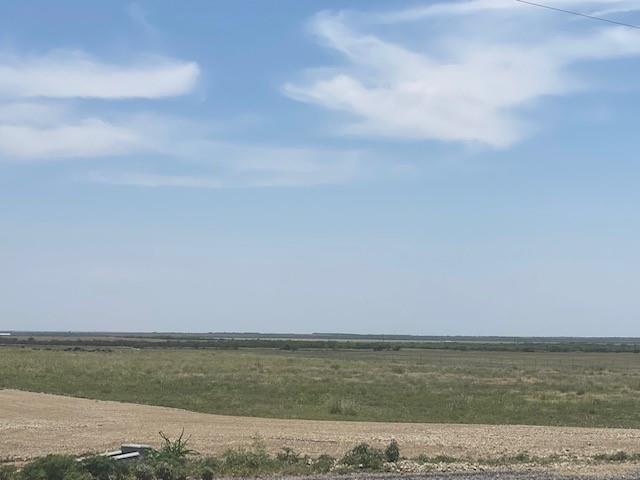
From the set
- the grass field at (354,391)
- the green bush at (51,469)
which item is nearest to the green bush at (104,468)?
the green bush at (51,469)

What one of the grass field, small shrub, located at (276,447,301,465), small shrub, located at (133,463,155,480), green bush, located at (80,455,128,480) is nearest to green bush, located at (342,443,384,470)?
small shrub, located at (276,447,301,465)

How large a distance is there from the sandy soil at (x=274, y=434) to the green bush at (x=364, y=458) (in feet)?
5.96

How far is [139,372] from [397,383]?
16.3 meters

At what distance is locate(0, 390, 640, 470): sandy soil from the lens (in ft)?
75.2

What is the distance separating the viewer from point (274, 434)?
25688 millimetres

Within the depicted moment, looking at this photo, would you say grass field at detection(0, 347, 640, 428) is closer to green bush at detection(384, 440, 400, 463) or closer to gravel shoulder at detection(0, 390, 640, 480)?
gravel shoulder at detection(0, 390, 640, 480)

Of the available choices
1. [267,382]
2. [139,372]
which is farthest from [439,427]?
[139,372]

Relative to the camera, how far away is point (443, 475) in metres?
17.7

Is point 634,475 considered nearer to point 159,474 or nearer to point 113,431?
point 159,474

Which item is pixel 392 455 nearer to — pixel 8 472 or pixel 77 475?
pixel 77 475

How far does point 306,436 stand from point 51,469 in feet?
31.6

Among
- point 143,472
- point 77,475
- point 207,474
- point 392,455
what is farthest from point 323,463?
point 77,475

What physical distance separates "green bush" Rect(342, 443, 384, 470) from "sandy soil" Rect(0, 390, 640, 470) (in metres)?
1.82

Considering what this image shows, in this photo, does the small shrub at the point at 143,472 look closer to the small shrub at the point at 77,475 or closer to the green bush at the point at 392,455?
the small shrub at the point at 77,475
